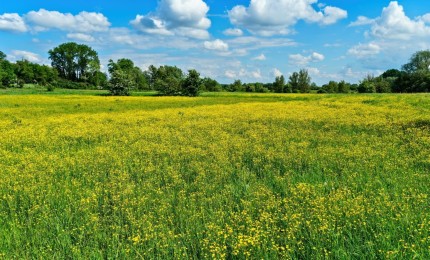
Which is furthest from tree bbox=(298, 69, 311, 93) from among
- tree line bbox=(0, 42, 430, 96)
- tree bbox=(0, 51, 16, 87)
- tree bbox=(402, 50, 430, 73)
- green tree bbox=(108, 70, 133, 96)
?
tree bbox=(0, 51, 16, 87)

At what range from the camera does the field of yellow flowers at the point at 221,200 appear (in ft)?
17.9

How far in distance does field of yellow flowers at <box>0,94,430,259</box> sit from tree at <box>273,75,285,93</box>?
316ft

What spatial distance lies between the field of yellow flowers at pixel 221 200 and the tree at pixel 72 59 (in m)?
144

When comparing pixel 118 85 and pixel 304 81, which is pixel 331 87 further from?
pixel 118 85

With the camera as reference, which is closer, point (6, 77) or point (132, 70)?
point (6, 77)

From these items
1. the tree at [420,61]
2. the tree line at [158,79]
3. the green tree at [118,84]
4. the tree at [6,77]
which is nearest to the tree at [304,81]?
the tree line at [158,79]

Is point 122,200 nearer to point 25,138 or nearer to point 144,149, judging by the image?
point 144,149

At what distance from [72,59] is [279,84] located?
94.1 meters

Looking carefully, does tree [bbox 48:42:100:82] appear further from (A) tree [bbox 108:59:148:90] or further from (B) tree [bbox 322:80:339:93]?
(B) tree [bbox 322:80:339:93]

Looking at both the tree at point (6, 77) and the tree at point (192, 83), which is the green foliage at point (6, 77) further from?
the tree at point (192, 83)

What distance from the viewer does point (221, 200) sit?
7457 mm

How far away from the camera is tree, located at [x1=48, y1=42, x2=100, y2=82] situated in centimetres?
14575

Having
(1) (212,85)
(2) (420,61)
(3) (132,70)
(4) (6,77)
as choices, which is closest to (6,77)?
(4) (6,77)

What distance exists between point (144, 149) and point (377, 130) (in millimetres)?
10987
